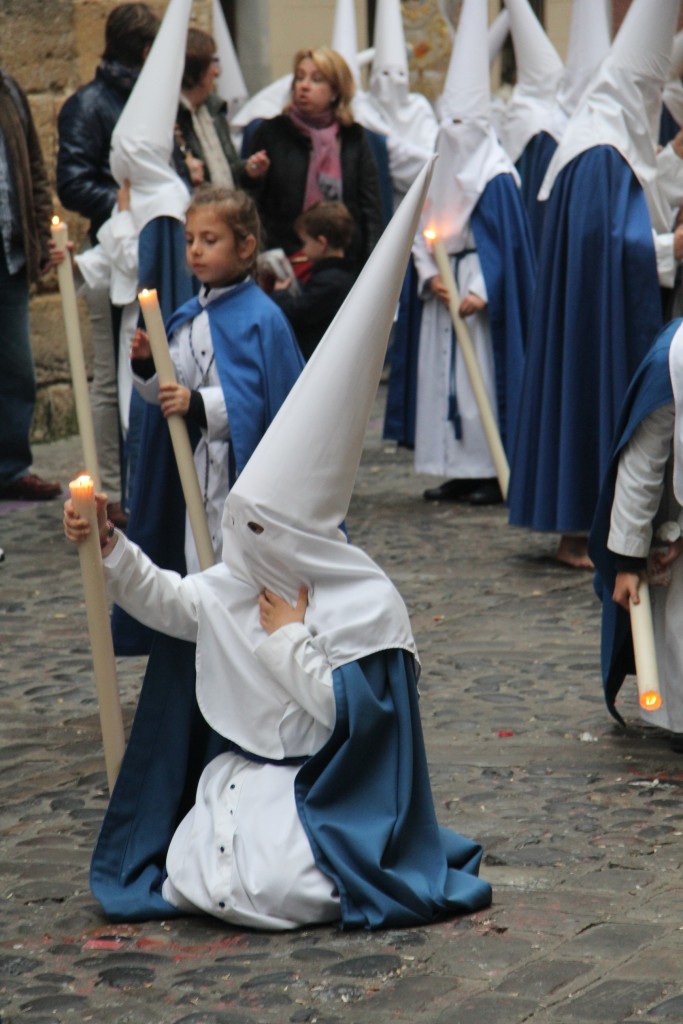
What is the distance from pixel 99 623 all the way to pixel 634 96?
4.13m

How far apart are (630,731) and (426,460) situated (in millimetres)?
3945

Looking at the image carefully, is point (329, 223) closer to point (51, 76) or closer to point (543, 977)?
point (51, 76)

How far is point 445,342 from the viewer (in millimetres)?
8914

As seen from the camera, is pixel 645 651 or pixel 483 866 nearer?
pixel 483 866

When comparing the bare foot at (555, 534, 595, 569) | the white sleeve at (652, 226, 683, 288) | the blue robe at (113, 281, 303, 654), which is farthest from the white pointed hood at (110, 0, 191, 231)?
the blue robe at (113, 281, 303, 654)

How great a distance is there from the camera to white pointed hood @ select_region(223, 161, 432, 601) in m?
3.73

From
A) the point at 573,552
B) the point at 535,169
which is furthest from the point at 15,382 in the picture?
the point at 535,169

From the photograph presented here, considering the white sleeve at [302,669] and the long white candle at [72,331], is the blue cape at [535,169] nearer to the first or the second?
the long white candle at [72,331]

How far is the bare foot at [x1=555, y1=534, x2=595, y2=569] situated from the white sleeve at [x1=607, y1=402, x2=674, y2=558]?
100 inches

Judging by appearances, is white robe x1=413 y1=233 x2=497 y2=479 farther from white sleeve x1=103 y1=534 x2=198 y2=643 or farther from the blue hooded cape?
white sleeve x1=103 y1=534 x2=198 y2=643

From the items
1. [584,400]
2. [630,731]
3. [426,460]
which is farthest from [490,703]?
[426,460]

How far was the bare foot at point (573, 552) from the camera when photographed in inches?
287

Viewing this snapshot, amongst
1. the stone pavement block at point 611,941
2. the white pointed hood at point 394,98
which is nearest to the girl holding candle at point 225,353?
the stone pavement block at point 611,941

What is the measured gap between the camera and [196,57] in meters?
7.81
